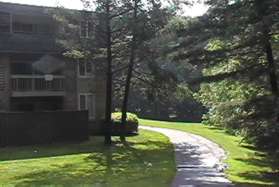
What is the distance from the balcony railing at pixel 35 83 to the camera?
39594 millimetres

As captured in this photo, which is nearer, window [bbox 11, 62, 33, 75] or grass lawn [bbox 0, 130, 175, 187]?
grass lawn [bbox 0, 130, 175, 187]

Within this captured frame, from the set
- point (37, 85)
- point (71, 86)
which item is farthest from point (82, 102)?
point (37, 85)

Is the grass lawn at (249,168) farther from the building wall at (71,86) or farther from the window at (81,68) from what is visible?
the window at (81,68)

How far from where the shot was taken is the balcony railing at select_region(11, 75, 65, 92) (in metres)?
39.6

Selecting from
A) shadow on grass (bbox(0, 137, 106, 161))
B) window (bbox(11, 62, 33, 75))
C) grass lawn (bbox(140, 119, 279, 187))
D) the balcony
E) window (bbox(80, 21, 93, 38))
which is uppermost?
window (bbox(80, 21, 93, 38))

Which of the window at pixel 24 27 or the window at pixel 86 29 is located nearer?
the window at pixel 86 29

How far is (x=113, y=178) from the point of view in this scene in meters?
21.1

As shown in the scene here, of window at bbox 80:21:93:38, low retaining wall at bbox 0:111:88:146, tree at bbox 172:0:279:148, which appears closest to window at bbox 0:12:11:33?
window at bbox 80:21:93:38

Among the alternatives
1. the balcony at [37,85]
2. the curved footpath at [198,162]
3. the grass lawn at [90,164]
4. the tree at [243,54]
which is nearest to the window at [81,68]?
the balcony at [37,85]

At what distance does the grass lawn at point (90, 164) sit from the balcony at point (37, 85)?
19.8 ft

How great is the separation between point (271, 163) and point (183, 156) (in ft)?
16.5

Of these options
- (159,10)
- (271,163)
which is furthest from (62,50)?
(271,163)

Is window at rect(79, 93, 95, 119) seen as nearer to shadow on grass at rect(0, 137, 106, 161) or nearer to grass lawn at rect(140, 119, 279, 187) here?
shadow on grass at rect(0, 137, 106, 161)

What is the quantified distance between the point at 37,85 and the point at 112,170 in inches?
713
